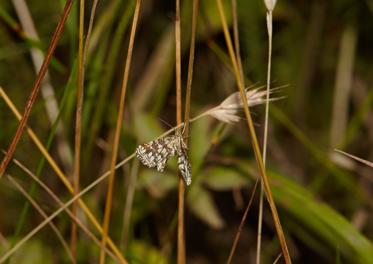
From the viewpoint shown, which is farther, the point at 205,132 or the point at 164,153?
the point at 205,132

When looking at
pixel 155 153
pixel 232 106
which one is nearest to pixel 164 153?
pixel 155 153

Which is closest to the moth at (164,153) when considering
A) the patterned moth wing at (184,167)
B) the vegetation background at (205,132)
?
the patterned moth wing at (184,167)

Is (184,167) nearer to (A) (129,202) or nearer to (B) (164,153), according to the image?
(B) (164,153)

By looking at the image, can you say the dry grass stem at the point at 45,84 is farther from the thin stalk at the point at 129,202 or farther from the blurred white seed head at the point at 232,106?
the blurred white seed head at the point at 232,106

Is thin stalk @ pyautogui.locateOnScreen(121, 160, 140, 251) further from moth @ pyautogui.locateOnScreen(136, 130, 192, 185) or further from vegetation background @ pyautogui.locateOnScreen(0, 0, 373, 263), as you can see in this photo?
moth @ pyautogui.locateOnScreen(136, 130, 192, 185)

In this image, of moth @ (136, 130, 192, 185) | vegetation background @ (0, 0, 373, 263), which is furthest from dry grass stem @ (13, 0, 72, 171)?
moth @ (136, 130, 192, 185)

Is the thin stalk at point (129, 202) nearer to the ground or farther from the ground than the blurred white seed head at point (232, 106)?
nearer to the ground
